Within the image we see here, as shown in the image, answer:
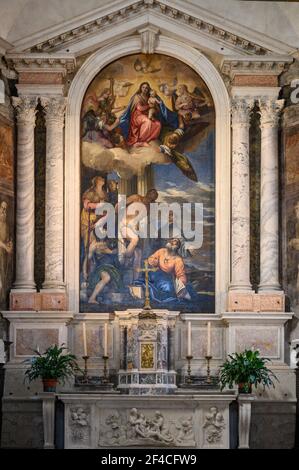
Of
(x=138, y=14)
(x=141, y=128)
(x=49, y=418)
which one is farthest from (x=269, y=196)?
(x=49, y=418)

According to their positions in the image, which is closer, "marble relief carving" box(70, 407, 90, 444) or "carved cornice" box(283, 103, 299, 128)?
"marble relief carving" box(70, 407, 90, 444)

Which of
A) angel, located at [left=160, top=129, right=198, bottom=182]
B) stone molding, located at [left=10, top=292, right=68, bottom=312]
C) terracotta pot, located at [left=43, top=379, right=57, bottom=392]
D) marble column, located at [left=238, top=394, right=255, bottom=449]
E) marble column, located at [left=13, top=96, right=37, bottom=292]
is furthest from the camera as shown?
angel, located at [left=160, top=129, right=198, bottom=182]

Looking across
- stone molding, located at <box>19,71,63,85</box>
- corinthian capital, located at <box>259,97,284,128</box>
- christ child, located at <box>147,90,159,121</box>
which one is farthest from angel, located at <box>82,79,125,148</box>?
corinthian capital, located at <box>259,97,284,128</box>

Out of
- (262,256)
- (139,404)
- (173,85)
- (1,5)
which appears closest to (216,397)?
(139,404)

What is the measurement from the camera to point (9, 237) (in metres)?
27.6

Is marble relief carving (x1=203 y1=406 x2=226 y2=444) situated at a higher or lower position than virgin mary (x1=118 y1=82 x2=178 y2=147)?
lower

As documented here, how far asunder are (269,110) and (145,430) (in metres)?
6.35

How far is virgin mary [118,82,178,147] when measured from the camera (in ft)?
93.0

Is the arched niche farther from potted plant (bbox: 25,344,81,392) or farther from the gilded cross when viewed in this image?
potted plant (bbox: 25,344,81,392)

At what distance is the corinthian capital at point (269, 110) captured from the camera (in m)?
28.0

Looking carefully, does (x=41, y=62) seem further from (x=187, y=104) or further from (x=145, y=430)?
(x=145, y=430)

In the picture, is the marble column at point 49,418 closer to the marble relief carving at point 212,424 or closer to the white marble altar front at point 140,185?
the white marble altar front at point 140,185

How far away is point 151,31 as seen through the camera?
2819cm

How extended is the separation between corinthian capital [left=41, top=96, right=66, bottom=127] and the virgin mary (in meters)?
1.18
